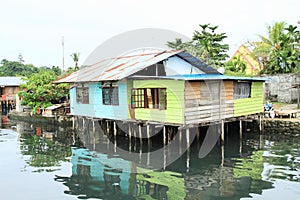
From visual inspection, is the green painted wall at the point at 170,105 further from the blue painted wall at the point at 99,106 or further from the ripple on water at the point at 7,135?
the ripple on water at the point at 7,135

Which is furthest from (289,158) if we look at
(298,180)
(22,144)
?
(22,144)

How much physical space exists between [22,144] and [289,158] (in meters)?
13.6

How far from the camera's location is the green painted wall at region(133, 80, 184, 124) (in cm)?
1330

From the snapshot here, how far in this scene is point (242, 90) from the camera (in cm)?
1617

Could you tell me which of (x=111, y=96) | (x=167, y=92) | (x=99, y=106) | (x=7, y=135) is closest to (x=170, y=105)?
(x=167, y=92)

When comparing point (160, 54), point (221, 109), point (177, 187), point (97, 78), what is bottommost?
point (177, 187)

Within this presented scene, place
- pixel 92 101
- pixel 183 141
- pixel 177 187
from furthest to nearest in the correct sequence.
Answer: pixel 92 101 → pixel 183 141 → pixel 177 187

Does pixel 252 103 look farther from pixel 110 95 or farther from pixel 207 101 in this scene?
pixel 110 95

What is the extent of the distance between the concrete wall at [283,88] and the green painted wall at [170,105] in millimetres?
12371

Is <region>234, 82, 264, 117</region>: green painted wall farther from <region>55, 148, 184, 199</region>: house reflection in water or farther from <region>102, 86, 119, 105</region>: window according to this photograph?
<region>55, 148, 184, 199</region>: house reflection in water

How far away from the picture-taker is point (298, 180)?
10.4 m

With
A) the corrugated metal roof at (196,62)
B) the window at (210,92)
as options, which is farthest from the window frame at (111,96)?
the window at (210,92)

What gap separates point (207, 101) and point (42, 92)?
15.4m

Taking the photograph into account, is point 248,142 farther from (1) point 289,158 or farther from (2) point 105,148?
(2) point 105,148
